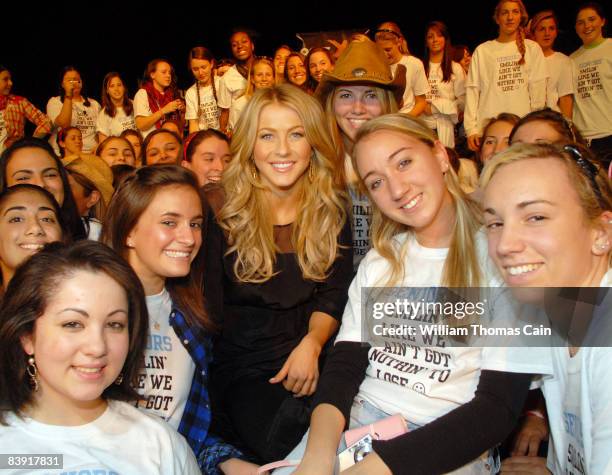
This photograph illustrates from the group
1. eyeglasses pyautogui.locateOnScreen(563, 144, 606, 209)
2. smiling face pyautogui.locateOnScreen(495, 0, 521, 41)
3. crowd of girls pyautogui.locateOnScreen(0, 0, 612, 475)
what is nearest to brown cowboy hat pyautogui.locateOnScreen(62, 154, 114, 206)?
crowd of girls pyautogui.locateOnScreen(0, 0, 612, 475)

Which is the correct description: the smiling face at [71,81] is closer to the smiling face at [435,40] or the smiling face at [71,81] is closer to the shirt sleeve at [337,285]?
the smiling face at [435,40]

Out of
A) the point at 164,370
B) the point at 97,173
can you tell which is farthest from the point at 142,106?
the point at 164,370

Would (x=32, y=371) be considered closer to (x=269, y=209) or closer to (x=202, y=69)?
(x=269, y=209)

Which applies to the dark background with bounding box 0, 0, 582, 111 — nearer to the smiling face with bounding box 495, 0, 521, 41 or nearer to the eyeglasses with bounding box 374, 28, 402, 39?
the eyeglasses with bounding box 374, 28, 402, 39

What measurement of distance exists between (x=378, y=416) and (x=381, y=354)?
216mm

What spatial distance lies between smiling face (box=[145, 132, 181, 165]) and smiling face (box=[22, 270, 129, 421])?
3.36 metres

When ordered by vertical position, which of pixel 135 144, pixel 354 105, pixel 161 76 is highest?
pixel 161 76

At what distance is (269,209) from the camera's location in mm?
2873

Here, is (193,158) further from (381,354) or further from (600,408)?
(600,408)

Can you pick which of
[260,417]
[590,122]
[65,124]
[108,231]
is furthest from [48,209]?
[65,124]

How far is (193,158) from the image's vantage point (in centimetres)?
446

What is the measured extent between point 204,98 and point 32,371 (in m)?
5.80

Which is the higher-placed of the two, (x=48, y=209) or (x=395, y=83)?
(x=395, y=83)

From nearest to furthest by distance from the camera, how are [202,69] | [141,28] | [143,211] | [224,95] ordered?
[143,211]
[224,95]
[202,69]
[141,28]
